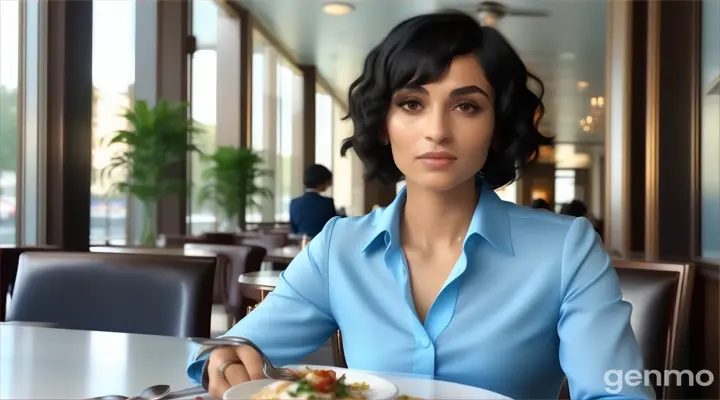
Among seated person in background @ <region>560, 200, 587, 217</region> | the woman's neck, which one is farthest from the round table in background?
seated person in background @ <region>560, 200, 587, 217</region>

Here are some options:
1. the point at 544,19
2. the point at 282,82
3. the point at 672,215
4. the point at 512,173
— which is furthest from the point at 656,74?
the point at 282,82

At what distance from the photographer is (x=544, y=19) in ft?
27.2

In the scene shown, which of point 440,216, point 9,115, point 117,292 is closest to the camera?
point 440,216

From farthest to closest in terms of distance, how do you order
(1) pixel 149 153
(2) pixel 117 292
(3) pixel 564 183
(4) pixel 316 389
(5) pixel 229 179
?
(3) pixel 564 183, (5) pixel 229 179, (1) pixel 149 153, (2) pixel 117 292, (4) pixel 316 389

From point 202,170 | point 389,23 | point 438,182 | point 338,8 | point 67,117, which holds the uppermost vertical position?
point 338,8

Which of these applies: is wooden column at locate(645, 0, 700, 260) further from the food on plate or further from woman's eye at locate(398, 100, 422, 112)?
the food on plate

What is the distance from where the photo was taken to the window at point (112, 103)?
14.4 feet

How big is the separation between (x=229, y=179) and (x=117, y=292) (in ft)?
18.6

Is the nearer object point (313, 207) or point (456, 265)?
point (456, 265)

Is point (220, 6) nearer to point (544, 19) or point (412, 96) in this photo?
point (544, 19)

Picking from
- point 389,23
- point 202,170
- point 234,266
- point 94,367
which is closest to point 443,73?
point 94,367

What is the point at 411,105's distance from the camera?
96 centimetres

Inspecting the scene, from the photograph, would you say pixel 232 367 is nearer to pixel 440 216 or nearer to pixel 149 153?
pixel 440 216

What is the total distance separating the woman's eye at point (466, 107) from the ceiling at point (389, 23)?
5309 millimetres
